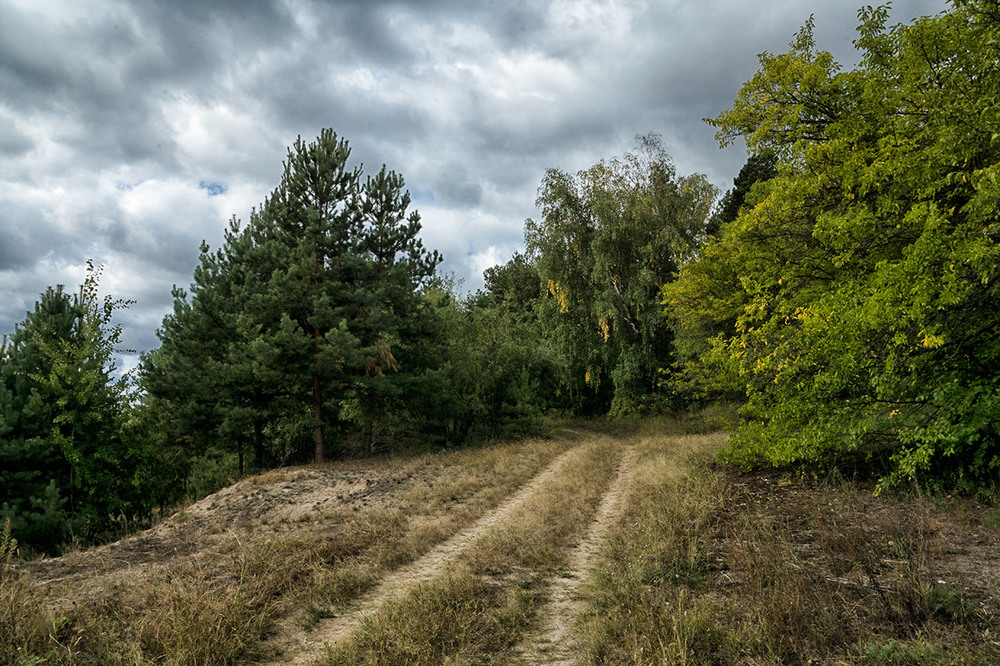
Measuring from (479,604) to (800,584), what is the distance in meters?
3.41

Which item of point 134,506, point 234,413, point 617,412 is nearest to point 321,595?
point 234,413

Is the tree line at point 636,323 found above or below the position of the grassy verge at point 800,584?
above

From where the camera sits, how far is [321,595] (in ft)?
20.6

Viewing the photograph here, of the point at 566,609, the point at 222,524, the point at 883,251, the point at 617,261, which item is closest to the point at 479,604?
the point at 566,609

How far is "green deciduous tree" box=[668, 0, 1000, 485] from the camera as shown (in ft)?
22.6

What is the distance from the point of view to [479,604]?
562 cm

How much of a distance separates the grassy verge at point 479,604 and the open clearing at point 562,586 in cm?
3

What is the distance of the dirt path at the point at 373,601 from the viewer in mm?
4977

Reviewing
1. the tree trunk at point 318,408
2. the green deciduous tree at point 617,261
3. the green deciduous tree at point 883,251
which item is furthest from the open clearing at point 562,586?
the green deciduous tree at point 617,261

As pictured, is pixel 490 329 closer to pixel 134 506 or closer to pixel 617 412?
pixel 617 412

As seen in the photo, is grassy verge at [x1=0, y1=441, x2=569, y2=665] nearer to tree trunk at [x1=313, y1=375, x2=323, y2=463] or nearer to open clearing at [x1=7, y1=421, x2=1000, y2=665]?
open clearing at [x1=7, y1=421, x2=1000, y2=665]

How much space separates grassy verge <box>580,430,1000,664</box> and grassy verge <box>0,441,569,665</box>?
355 centimetres

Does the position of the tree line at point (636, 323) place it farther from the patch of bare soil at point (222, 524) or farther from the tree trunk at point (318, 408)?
the patch of bare soil at point (222, 524)

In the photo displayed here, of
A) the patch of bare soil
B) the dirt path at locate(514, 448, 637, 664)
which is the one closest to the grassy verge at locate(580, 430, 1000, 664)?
the dirt path at locate(514, 448, 637, 664)
